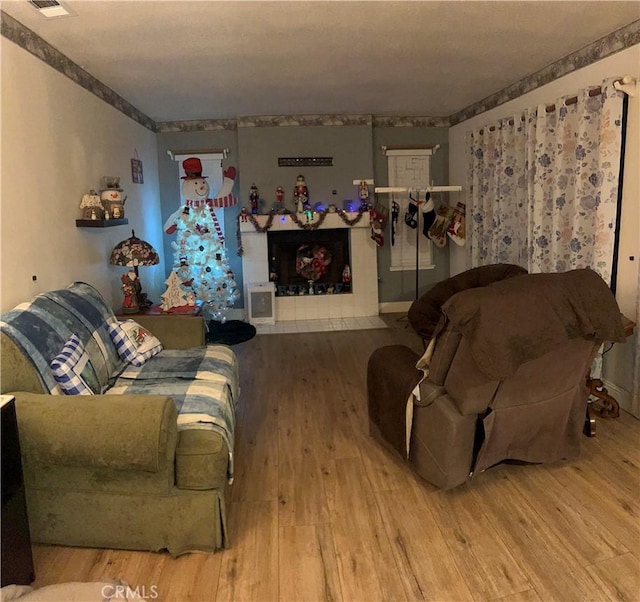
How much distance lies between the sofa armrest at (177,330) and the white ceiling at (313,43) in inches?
67.4

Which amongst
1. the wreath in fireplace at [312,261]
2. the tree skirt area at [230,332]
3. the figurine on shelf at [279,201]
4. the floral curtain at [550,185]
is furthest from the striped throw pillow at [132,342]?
the wreath in fireplace at [312,261]

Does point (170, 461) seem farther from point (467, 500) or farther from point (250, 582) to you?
point (467, 500)

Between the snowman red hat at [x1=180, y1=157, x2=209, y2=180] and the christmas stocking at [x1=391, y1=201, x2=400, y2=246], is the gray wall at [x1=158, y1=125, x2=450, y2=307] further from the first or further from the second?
the snowman red hat at [x1=180, y1=157, x2=209, y2=180]

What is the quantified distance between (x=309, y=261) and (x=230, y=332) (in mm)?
1286

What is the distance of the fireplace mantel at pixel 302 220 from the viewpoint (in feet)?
18.8

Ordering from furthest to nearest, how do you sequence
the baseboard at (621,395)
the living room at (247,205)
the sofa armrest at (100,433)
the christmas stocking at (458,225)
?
the christmas stocking at (458,225) < the baseboard at (621,395) < the living room at (247,205) < the sofa armrest at (100,433)

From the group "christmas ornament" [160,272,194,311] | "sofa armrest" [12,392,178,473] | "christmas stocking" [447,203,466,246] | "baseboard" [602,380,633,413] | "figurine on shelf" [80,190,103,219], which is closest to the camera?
"sofa armrest" [12,392,178,473]

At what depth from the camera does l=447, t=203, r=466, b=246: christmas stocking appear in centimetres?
564

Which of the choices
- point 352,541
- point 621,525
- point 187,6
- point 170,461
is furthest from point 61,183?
point 621,525

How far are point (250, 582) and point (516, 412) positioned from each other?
1306 mm

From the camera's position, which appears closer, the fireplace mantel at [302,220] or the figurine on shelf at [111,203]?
the figurine on shelf at [111,203]

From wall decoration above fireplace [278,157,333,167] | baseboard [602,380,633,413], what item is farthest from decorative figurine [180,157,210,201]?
baseboard [602,380,633,413]

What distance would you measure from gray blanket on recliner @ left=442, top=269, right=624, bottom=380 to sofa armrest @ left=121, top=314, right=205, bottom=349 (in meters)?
1.82

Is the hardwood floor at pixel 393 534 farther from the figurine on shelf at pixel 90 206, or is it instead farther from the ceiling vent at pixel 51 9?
the ceiling vent at pixel 51 9
